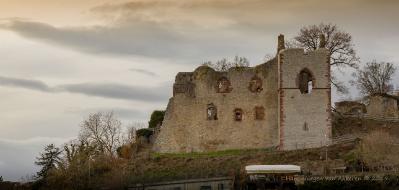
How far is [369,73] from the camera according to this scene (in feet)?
303

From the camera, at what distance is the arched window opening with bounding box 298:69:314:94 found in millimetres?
74294

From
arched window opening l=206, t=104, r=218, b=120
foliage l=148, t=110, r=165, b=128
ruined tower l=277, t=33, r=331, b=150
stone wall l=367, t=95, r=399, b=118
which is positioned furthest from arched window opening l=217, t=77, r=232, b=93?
stone wall l=367, t=95, r=399, b=118

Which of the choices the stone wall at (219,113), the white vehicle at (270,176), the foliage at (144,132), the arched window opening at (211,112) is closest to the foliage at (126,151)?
the foliage at (144,132)

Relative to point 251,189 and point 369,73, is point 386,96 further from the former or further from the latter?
point 251,189

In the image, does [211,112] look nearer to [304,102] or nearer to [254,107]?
[254,107]

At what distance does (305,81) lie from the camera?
248 feet

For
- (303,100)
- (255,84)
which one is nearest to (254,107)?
(255,84)

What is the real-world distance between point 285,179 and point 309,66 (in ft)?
53.5

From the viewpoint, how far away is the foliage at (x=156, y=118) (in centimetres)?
8600

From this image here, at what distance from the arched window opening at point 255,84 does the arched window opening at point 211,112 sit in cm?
351

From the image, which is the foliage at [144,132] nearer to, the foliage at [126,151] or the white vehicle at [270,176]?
the foliage at [126,151]

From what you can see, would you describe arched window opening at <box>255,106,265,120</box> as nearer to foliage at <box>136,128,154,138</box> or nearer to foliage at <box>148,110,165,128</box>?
foliage at <box>136,128,154,138</box>

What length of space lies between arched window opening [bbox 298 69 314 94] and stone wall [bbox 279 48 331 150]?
0.76 feet

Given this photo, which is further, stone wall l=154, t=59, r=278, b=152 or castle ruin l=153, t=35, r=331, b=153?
stone wall l=154, t=59, r=278, b=152
